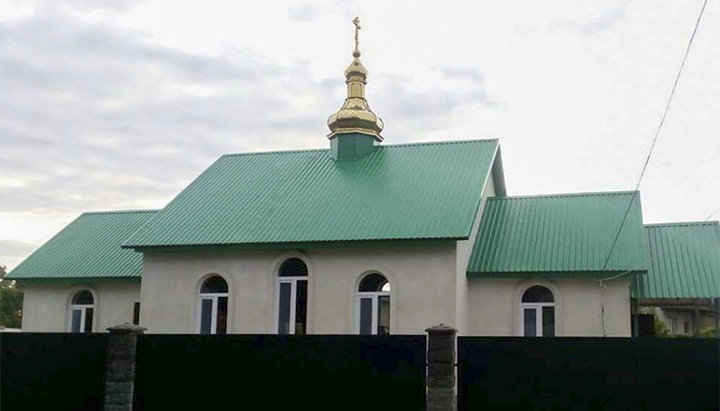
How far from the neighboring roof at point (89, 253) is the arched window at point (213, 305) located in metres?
2.90

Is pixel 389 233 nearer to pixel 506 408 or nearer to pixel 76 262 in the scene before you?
pixel 506 408

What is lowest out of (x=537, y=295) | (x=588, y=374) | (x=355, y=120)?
(x=588, y=374)

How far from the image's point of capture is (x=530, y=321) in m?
16.3

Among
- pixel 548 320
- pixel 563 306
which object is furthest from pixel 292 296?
pixel 563 306

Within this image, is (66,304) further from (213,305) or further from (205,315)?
(213,305)

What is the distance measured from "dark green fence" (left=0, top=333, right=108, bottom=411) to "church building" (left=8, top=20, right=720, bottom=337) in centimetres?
448

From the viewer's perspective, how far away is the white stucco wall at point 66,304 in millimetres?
19531

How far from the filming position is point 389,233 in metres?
15.5

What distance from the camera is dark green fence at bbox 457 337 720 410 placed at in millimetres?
9797

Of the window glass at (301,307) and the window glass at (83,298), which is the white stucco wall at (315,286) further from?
the window glass at (83,298)

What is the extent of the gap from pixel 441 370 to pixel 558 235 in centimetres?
731

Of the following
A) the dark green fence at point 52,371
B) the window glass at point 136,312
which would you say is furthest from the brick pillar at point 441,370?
the window glass at point 136,312

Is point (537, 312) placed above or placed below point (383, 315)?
above

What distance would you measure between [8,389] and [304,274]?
20.1ft
